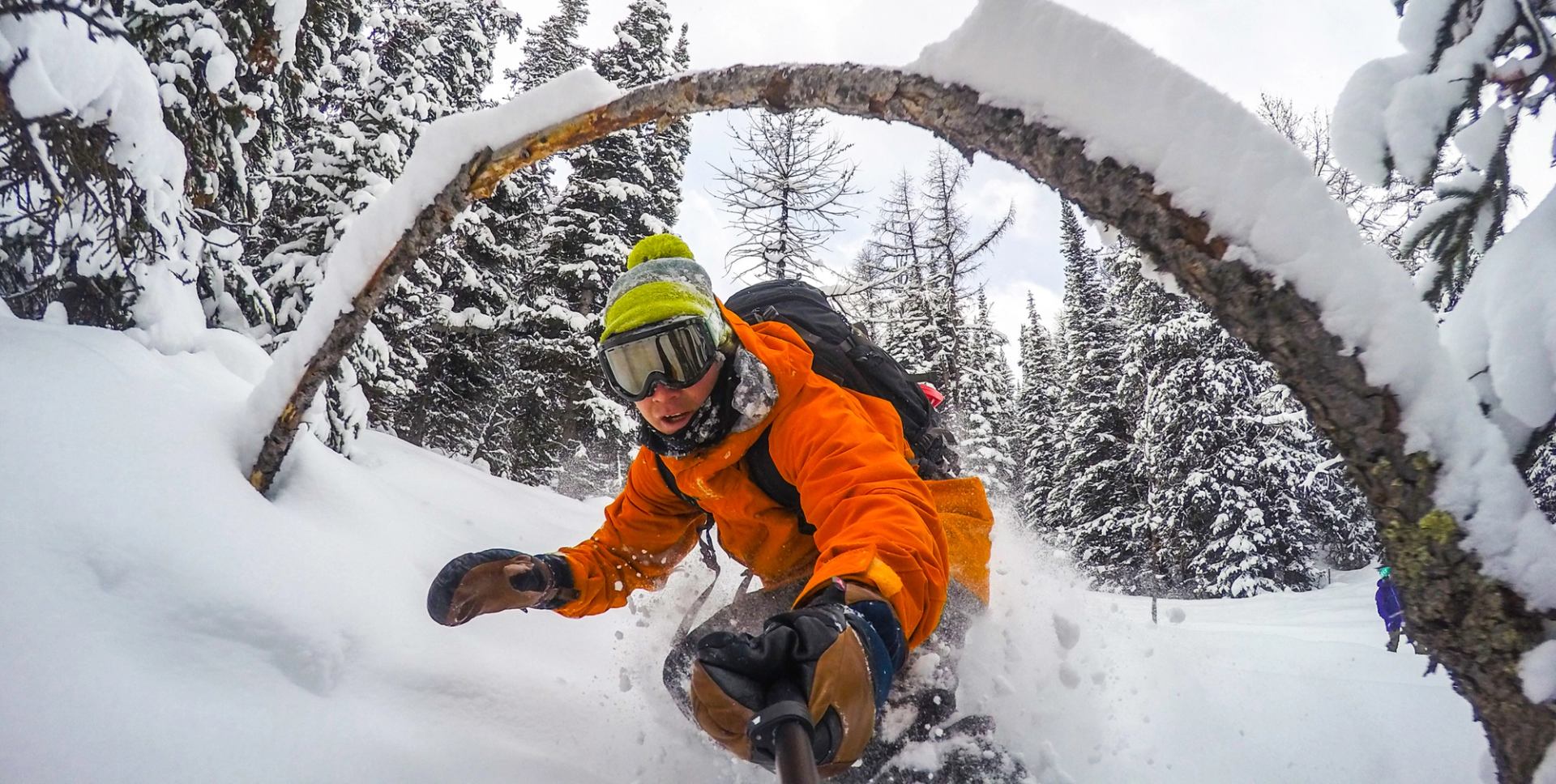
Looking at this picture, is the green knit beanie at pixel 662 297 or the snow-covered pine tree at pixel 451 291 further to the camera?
the snow-covered pine tree at pixel 451 291

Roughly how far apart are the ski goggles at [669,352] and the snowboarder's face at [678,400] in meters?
0.02

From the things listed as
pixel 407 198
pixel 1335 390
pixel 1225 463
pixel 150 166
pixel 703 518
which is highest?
pixel 1225 463

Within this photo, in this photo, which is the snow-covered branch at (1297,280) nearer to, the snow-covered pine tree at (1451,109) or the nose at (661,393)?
the snow-covered pine tree at (1451,109)

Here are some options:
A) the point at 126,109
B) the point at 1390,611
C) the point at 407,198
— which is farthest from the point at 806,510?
the point at 1390,611

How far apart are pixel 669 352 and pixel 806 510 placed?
828 millimetres

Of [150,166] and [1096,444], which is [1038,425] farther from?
[150,166]

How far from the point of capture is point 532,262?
632 inches

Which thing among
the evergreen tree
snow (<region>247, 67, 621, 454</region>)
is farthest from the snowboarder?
the evergreen tree

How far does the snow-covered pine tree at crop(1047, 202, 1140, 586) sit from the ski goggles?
1968 centimetres

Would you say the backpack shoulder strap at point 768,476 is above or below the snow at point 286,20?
below

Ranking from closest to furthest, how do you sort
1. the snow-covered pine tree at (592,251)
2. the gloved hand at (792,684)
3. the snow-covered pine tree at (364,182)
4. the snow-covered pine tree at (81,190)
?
the gloved hand at (792,684)
the snow-covered pine tree at (81,190)
the snow-covered pine tree at (364,182)
the snow-covered pine tree at (592,251)

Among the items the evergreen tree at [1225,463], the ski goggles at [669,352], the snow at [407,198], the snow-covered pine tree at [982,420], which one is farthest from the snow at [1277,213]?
the snow-covered pine tree at [982,420]

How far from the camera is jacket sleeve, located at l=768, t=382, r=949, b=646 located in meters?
1.78

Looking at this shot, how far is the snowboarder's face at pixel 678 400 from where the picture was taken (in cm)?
263
